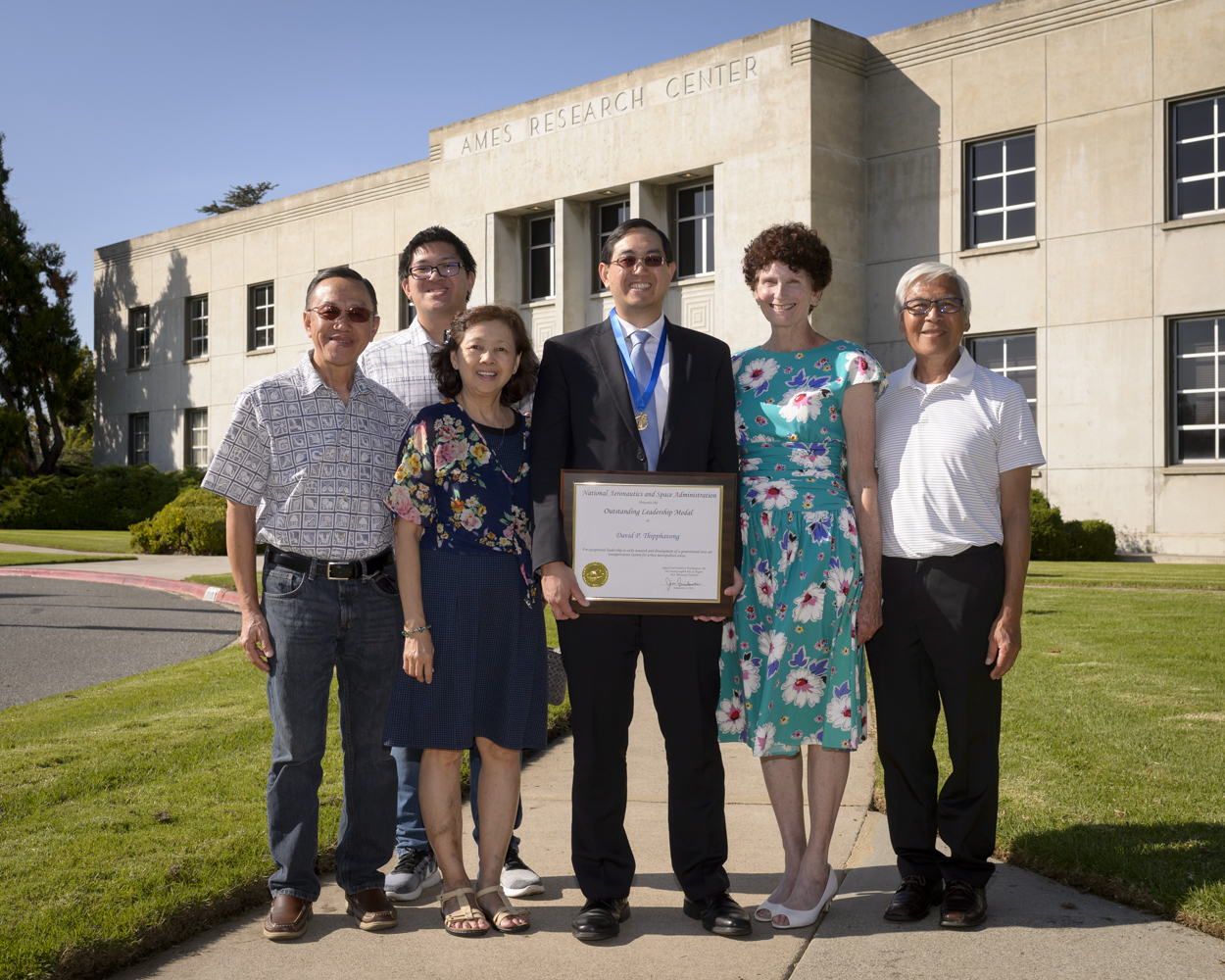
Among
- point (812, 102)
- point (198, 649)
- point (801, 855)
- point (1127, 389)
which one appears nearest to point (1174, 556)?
point (1127, 389)

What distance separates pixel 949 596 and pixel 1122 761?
243 cm

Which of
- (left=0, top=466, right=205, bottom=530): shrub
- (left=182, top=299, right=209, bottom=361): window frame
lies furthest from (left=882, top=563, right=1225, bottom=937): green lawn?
(left=182, top=299, right=209, bottom=361): window frame

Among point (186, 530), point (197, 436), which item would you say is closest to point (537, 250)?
point (186, 530)

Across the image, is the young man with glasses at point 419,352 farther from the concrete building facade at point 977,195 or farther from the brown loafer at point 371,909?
the concrete building facade at point 977,195

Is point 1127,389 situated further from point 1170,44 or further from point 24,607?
point 24,607

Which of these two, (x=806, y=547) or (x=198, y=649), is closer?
(x=806, y=547)

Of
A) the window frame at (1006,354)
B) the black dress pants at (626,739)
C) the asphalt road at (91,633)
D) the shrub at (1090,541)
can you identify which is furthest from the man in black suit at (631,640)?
the window frame at (1006,354)

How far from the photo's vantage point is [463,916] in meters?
3.84

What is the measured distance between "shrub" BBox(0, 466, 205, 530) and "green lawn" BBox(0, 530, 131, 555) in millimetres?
3651

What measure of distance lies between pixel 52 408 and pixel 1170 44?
3378 centimetres

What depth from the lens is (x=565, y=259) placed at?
2484cm

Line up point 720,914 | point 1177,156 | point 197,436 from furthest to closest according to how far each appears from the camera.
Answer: point 197,436
point 1177,156
point 720,914

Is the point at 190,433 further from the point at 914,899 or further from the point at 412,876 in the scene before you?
the point at 914,899

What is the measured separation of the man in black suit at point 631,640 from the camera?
155 inches
